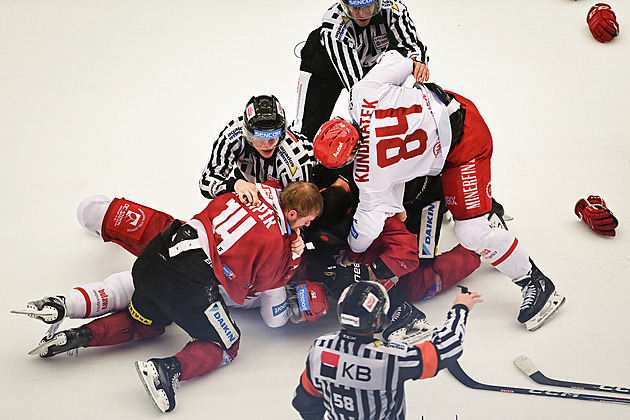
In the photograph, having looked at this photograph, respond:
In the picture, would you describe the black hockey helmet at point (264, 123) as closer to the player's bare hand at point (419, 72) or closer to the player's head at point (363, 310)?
the player's bare hand at point (419, 72)

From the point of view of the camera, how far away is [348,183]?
3.49 metres

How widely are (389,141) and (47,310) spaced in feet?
5.27

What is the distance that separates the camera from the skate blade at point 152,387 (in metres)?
2.97

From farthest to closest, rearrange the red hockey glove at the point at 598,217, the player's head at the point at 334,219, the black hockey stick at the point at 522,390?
the red hockey glove at the point at 598,217
the player's head at the point at 334,219
the black hockey stick at the point at 522,390

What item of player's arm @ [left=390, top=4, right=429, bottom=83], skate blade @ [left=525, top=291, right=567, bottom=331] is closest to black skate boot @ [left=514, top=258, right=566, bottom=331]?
skate blade @ [left=525, top=291, right=567, bottom=331]

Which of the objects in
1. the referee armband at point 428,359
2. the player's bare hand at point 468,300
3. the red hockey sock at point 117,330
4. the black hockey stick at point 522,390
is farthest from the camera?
the red hockey sock at point 117,330

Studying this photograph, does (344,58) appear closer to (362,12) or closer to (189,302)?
(362,12)

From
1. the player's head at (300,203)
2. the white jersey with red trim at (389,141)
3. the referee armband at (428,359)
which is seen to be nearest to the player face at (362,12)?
the white jersey with red trim at (389,141)

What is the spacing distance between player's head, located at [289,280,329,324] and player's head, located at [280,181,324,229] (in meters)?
0.38

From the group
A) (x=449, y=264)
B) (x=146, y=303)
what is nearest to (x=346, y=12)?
(x=449, y=264)

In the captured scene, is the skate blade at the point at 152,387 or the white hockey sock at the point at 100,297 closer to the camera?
the skate blade at the point at 152,387

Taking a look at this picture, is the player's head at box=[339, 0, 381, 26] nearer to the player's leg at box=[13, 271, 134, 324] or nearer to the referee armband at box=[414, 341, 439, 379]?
the player's leg at box=[13, 271, 134, 324]

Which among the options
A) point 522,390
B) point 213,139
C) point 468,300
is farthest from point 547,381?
point 213,139

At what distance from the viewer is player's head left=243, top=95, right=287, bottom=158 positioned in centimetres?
333
